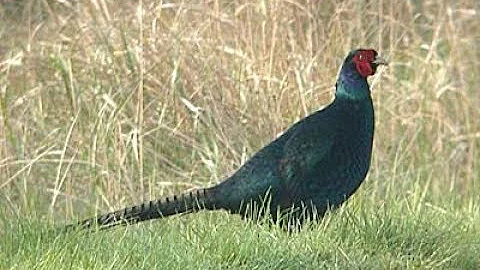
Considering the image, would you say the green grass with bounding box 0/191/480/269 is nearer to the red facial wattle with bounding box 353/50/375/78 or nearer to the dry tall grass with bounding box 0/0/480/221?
the red facial wattle with bounding box 353/50/375/78

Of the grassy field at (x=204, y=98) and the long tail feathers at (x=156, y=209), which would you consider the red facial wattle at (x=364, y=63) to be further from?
the long tail feathers at (x=156, y=209)

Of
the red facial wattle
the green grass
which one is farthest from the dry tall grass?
the green grass

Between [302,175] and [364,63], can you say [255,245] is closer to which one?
[302,175]

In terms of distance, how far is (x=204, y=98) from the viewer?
23.4ft

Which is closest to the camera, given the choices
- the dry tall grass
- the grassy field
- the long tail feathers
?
the long tail feathers

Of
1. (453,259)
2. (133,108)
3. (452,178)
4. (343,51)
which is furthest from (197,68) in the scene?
(453,259)

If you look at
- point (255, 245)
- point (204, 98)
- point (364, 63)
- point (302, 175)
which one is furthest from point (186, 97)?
point (255, 245)

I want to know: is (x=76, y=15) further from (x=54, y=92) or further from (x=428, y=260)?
(x=428, y=260)

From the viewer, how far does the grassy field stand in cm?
661

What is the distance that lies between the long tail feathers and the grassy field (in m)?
0.05

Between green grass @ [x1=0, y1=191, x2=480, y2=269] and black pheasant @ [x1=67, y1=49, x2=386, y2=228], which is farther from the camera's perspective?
black pheasant @ [x1=67, y1=49, x2=386, y2=228]

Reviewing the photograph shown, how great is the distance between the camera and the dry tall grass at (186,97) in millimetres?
6734

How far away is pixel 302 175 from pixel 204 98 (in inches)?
59.7

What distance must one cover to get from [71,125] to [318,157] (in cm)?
163
